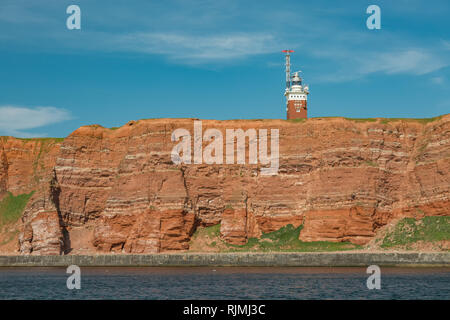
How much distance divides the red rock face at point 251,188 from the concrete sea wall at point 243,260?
678 centimetres

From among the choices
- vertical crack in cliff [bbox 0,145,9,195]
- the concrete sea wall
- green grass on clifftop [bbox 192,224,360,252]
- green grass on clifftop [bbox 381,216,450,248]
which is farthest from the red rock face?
vertical crack in cliff [bbox 0,145,9,195]

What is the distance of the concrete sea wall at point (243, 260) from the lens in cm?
6844

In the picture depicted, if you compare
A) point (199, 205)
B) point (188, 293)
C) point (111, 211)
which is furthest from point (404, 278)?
point (111, 211)

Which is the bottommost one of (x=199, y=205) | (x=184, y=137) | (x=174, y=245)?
(x=174, y=245)

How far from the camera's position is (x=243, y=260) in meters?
74.5

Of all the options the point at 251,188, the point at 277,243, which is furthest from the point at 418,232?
the point at 251,188

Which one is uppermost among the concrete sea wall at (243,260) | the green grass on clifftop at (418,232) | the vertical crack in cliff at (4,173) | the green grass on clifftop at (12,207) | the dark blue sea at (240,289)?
the vertical crack in cliff at (4,173)

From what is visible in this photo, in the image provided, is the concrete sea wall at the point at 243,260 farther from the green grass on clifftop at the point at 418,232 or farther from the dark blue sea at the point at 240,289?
the dark blue sea at the point at 240,289

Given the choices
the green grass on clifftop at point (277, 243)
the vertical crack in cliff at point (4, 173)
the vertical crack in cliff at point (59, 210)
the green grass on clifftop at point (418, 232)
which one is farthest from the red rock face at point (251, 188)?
the vertical crack in cliff at point (4, 173)

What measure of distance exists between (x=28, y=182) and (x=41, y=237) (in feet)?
60.5

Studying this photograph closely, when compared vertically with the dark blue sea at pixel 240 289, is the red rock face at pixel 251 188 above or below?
above

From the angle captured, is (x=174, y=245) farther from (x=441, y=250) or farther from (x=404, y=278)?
(x=404, y=278)

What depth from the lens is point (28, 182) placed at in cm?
10525

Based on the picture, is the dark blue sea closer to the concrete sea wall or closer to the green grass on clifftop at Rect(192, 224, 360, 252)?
the concrete sea wall
